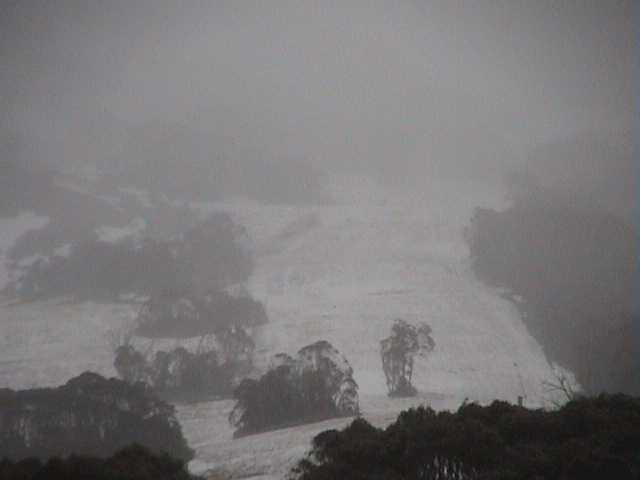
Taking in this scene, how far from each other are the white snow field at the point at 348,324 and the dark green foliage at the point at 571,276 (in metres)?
5.17

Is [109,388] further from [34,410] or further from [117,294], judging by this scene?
[117,294]

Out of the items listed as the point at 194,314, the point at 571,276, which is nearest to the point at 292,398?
the point at 194,314

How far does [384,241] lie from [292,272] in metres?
32.5

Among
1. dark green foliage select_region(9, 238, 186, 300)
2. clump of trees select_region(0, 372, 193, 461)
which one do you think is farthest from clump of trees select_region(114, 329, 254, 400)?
dark green foliage select_region(9, 238, 186, 300)

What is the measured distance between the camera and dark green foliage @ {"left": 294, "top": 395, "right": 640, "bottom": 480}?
23.4 m

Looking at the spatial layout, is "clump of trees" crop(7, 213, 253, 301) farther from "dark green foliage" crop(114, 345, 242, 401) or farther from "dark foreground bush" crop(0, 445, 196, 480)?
"dark foreground bush" crop(0, 445, 196, 480)

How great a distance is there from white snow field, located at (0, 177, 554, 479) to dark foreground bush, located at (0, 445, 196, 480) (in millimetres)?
18248

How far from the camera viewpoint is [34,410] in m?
54.2

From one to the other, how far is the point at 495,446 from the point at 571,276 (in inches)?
4284

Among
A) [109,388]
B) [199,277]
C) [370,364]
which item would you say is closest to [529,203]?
[370,364]

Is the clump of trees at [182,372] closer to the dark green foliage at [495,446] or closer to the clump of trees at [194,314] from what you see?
the clump of trees at [194,314]

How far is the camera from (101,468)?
21578 mm

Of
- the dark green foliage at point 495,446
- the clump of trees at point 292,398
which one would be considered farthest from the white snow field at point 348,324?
the dark green foliage at point 495,446

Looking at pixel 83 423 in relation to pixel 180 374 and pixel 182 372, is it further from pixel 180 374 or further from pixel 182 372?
pixel 180 374
